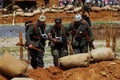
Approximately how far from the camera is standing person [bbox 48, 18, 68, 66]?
12523 millimetres

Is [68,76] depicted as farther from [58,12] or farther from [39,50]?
[58,12]

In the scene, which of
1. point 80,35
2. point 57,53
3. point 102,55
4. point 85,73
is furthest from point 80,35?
point 85,73

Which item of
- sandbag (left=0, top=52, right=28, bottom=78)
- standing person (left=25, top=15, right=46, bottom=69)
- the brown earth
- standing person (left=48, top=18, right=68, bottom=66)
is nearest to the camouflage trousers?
standing person (left=48, top=18, right=68, bottom=66)

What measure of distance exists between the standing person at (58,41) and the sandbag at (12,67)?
7.18ft

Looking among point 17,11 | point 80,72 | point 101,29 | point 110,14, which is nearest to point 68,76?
point 80,72

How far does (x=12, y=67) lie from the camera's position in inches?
410

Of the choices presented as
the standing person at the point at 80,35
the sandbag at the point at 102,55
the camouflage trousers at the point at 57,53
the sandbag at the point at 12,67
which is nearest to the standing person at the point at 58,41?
the camouflage trousers at the point at 57,53

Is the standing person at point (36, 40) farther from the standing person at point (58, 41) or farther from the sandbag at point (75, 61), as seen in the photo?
the sandbag at point (75, 61)

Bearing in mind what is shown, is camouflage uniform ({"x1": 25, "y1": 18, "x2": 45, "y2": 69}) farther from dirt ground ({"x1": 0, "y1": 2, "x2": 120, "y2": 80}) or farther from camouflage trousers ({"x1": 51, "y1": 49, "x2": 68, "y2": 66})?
dirt ground ({"x1": 0, "y1": 2, "x2": 120, "y2": 80})

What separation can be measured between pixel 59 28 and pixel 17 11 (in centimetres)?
2513

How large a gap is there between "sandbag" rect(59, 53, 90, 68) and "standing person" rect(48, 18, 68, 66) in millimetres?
946

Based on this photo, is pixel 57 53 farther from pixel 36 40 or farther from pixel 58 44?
pixel 36 40

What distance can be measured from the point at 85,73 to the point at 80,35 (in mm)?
1821

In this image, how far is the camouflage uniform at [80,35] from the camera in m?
12.7
